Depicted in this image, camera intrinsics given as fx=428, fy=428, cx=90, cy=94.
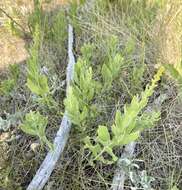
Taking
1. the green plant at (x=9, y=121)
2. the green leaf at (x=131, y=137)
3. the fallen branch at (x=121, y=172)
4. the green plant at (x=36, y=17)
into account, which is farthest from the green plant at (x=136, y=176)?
the green plant at (x=36, y=17)

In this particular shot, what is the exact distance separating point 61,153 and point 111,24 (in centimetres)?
74

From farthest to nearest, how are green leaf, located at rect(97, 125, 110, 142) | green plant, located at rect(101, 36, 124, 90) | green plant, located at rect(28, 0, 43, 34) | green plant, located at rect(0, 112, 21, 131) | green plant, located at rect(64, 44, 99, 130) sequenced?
green plant, located at rect(28, 0, 43, 34), green plant, located at rect(0, 112, 21, 131), green plant, located at rect(101, 36, 124, 90), green plant, located at rect(64, 44, 99, 130), green leaf, located at rect(97, 125, 110, 142)

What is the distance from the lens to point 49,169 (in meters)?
1.49

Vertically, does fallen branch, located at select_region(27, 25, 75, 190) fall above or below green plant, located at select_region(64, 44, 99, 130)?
below

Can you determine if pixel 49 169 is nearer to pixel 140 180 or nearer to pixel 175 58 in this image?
pixel 140 180

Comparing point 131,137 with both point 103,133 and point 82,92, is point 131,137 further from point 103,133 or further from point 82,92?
point 82,92

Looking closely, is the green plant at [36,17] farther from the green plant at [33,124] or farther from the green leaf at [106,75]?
the green plant at [33,124]

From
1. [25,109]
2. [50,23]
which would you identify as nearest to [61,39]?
[50,23]

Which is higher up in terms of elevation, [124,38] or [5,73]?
[124,38]

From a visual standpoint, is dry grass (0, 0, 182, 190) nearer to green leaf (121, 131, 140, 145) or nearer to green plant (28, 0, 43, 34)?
green plant (28, 0, 43, 34)

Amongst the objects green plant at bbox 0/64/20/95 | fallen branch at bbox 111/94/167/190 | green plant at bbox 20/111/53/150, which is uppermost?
green plant at bbox 20/111/53/150

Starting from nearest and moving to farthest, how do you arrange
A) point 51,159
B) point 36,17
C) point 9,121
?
point 51,159
point 9,121
point 36,17

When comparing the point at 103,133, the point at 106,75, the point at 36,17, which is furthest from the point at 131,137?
the point at 36,17

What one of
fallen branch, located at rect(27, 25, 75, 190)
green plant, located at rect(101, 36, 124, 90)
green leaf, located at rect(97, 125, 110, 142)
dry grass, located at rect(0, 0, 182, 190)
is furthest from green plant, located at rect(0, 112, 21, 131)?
green leaf, located at rect(97, 125, 110, 142)
